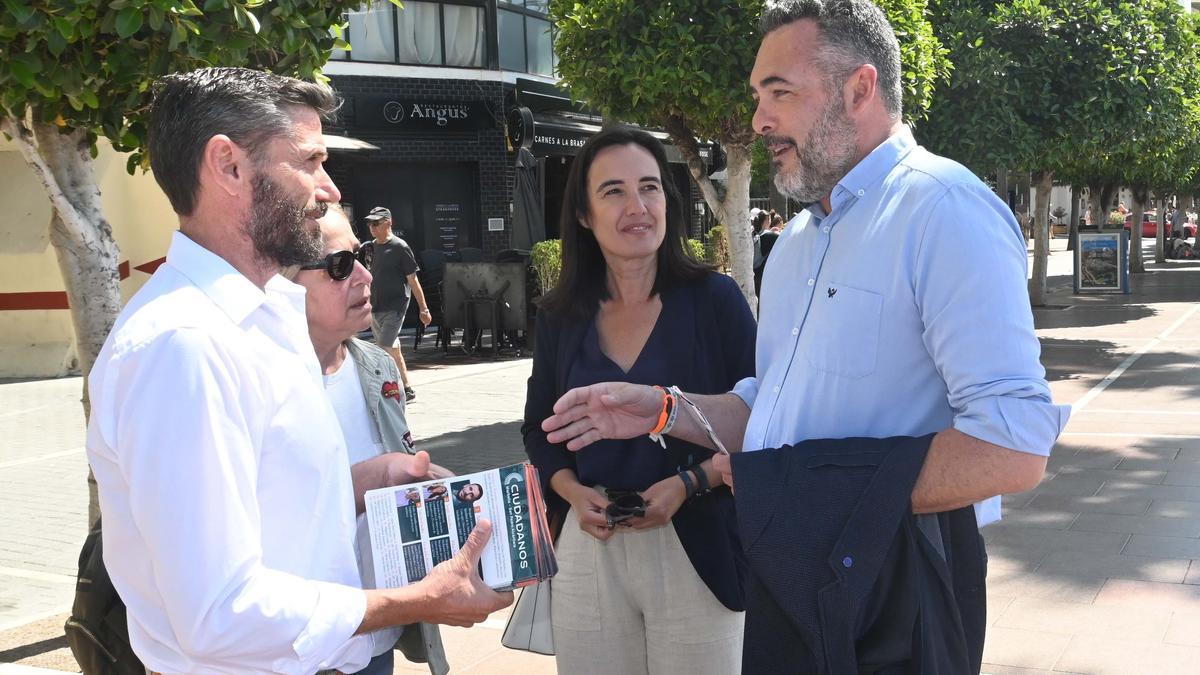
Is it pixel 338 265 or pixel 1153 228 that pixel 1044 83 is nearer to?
pixel 338 265

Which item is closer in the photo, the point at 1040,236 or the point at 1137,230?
the point at 1040,236

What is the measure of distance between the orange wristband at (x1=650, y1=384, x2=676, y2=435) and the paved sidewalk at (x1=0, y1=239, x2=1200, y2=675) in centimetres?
239

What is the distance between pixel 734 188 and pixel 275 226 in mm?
7809

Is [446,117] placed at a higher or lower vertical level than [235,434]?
higher

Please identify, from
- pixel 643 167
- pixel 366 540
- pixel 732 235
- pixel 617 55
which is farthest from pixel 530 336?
pixel 366 540

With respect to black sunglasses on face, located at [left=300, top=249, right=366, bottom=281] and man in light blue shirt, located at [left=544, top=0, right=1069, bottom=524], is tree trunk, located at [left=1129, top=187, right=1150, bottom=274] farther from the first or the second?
man in light blue shirt, located at [left=544, top=0, right=1069, bottom=524]

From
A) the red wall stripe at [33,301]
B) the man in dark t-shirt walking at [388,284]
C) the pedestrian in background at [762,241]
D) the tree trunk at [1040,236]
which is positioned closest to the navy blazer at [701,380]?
the man in dark t-shirt walking at [388,284]

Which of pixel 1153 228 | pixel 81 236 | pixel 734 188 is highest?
pixel 734 188

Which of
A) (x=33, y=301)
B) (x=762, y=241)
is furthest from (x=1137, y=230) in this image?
(x=33, y=301)

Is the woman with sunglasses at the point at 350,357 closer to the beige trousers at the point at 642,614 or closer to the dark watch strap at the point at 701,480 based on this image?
the beige trousers at the point at 642,614

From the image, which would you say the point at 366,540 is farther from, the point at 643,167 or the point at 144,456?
the point at 643,167

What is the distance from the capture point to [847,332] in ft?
6.72

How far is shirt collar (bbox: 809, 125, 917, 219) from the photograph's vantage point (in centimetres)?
212

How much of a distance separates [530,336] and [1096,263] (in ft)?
44.7
